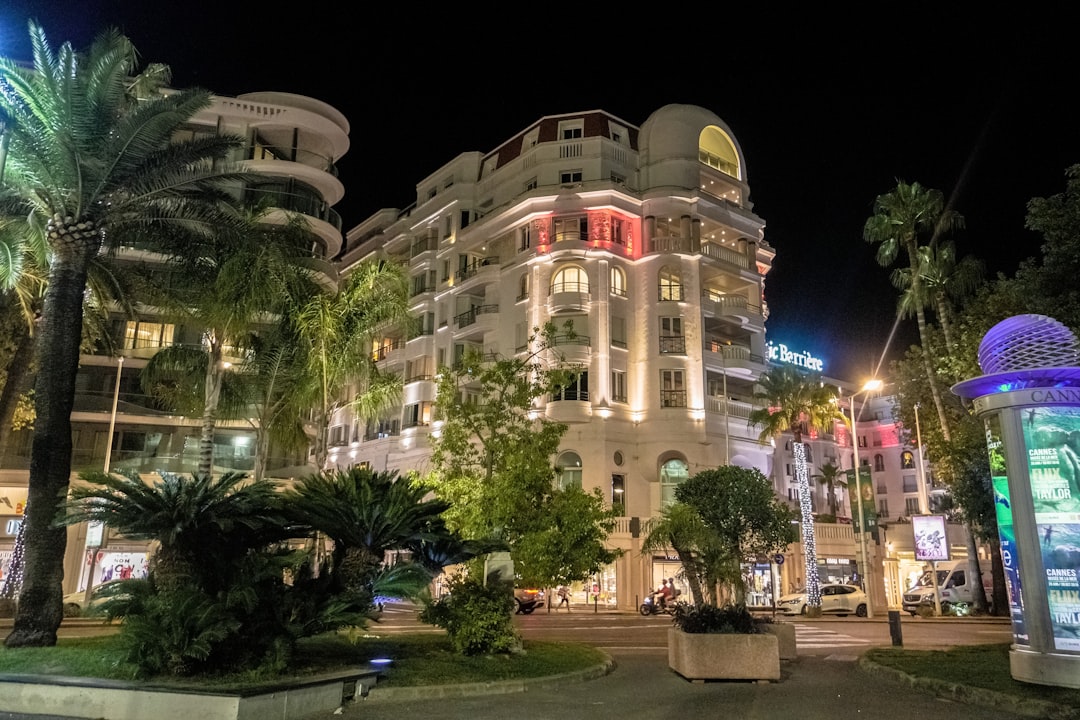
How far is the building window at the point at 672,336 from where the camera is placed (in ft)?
139

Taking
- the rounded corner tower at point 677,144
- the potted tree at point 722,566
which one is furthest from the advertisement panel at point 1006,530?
the rounded corner tower at point 677,144

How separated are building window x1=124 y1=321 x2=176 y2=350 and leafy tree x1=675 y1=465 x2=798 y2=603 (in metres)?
34.3

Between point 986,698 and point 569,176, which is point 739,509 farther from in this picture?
point 569,176

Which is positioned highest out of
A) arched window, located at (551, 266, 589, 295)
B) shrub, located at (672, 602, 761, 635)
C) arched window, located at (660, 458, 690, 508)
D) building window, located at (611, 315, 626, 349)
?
arched window, located at (551, 266, 589, 295)

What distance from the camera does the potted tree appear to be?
1295 centimetres

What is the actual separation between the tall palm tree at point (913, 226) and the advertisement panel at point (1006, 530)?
23.2 m

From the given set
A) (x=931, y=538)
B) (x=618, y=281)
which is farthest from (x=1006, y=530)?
(x=618, y=281)

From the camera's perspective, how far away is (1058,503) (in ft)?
39.2

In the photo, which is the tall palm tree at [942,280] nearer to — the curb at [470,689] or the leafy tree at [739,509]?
the leafy tree at [739,509]

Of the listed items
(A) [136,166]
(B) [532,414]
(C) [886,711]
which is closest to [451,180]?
(B) [532,414]

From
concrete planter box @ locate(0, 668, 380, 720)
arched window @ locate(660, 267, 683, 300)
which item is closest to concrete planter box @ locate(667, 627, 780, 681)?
concrete planter box @ locate(0, 668, 380, 720)

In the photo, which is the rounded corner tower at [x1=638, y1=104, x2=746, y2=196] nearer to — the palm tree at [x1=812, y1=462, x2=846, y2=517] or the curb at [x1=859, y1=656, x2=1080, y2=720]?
the palm tree at [x1=812, y1=462, x2=846, y2=517]

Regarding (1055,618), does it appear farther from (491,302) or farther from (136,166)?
(491,302)

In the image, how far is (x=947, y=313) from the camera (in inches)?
Result: 1374
